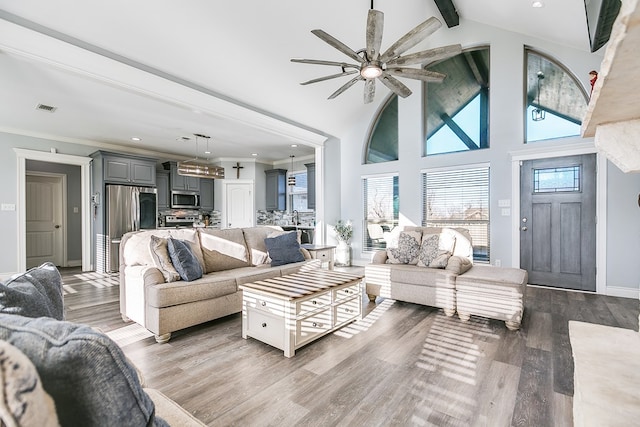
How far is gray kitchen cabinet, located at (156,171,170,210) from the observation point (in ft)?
25.0

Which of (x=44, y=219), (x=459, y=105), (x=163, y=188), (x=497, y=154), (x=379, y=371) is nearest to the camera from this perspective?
(x=379, y=371)

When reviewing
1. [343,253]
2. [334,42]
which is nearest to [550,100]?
[334,42]

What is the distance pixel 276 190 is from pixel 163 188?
9.34 ft

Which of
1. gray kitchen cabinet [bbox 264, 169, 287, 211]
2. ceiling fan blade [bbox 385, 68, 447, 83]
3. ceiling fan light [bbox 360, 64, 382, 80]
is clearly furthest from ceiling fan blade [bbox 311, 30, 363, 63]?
gray kitchen cabinet [bbox 264, 169, 287, 211]

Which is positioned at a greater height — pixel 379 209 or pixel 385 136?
pixel 385 136

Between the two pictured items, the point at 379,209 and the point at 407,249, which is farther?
the point at 379,209

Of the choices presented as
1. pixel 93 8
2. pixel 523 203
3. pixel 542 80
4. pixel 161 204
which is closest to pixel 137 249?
pixel 93 8

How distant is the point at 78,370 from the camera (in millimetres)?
542

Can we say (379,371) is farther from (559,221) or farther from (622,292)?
(622,292)

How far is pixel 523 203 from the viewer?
191 inches

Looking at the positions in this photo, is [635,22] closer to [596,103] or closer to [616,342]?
[596,103]

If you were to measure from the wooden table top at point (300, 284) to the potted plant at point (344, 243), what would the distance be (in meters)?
3.26

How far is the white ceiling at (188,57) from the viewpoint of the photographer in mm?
3029

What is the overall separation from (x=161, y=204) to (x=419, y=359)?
23.6 ft
